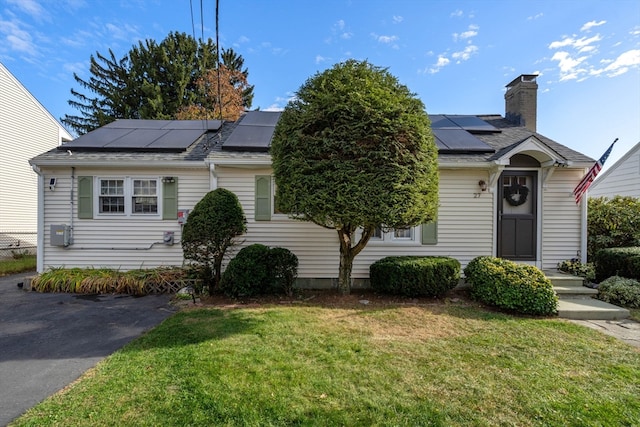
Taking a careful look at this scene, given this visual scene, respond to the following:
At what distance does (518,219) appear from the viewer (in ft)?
23.3

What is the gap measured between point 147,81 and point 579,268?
79.1ft

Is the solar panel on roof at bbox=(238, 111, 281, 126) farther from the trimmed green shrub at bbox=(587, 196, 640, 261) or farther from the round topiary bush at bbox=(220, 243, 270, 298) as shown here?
the trimmed green shrub at bbox=(587, 196, 640, 261)

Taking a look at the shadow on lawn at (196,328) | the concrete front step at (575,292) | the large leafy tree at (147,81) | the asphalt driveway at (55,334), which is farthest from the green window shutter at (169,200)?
the large leafy tree at (147,81)

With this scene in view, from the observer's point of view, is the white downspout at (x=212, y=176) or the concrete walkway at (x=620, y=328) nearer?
the concrete walkway at (x=620, y=328)

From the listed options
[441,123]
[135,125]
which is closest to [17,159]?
[135,125]

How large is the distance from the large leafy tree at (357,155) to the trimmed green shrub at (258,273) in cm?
140

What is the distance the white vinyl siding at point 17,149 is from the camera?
39.0ft

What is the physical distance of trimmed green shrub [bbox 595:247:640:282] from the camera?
19.5 feet

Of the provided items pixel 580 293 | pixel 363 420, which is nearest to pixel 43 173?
pixel 363 420

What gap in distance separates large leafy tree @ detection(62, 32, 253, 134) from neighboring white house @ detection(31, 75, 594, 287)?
44.0 ft

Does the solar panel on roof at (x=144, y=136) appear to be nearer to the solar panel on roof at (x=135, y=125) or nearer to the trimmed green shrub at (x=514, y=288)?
the solar panel on roof at (x=135, y=125)

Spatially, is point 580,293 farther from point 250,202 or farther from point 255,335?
point 250,202

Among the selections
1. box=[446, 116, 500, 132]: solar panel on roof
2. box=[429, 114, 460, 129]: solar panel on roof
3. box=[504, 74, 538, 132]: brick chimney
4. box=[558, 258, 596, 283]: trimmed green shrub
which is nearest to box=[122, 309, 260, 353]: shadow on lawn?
box=[558, 258, 596, 283]: trimmed green shrub

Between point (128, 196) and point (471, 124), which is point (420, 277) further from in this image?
point (128, 196)
